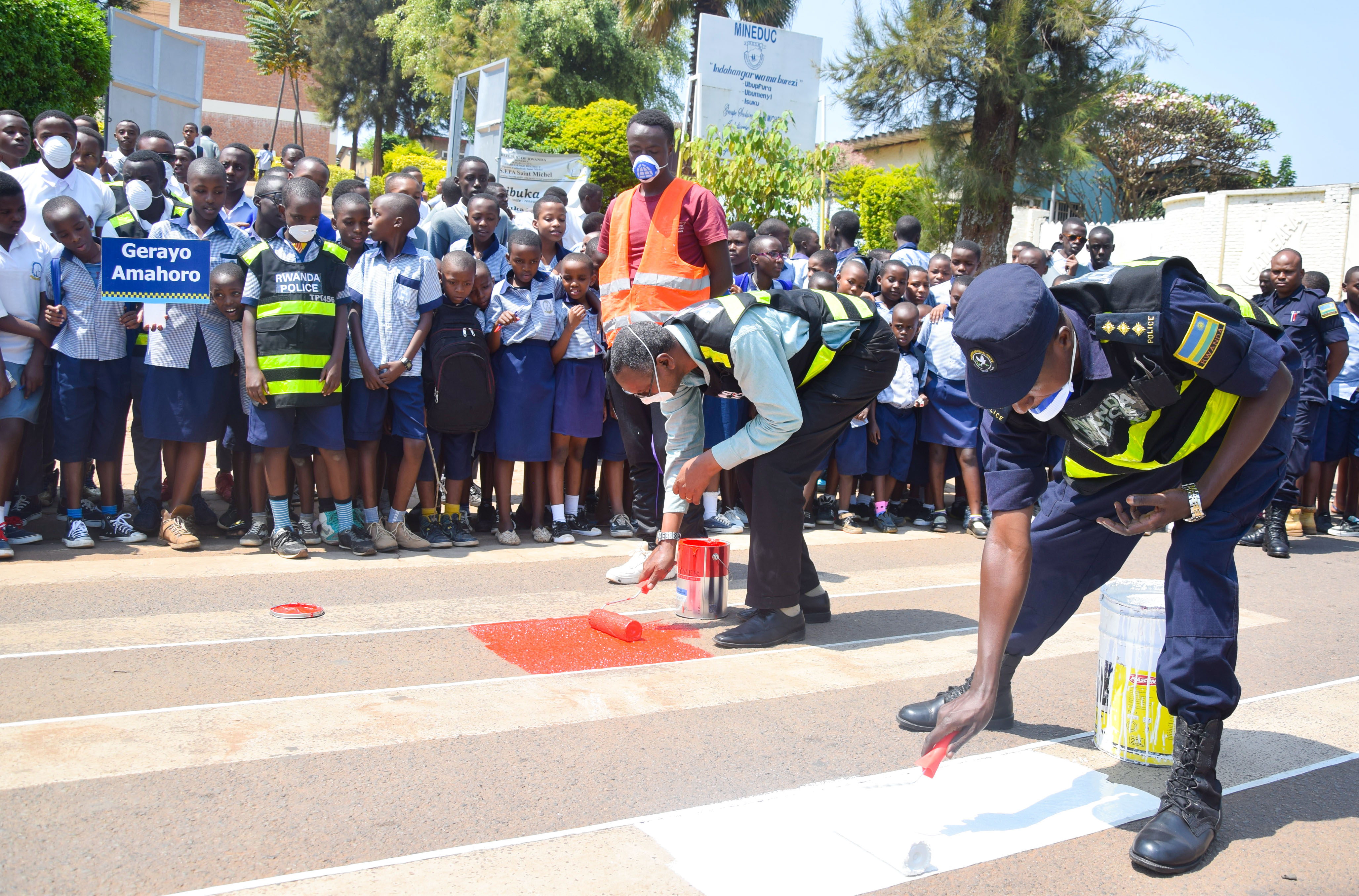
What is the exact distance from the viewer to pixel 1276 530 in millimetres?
8648

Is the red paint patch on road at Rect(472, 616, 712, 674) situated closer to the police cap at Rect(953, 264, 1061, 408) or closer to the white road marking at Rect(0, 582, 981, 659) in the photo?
the white road marking at Rect(0, 582, 981, 659)

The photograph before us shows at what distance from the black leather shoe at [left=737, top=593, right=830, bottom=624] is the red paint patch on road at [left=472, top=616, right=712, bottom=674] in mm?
562

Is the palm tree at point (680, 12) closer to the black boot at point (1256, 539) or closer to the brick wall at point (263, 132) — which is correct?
the black boot at point (1256, 539)

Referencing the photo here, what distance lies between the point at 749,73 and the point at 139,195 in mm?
12924

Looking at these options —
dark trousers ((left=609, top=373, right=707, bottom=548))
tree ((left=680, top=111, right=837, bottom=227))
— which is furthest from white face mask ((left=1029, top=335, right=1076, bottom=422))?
tree ((left=680, top=111, right=837, bottom=227))

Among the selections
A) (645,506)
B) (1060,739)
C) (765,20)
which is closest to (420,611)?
(645,506)

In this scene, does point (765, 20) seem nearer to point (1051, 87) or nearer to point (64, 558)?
point (1051, 87)

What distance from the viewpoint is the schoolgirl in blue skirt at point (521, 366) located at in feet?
24.0

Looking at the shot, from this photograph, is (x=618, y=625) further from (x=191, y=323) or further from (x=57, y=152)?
(x=57, y=152)

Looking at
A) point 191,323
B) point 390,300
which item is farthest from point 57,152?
point 390,300

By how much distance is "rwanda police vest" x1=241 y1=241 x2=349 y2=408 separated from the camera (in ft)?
21.0

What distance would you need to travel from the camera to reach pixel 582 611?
18.7 ft

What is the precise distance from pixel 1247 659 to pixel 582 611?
138 inches

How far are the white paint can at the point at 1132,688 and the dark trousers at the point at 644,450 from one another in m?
2.48
